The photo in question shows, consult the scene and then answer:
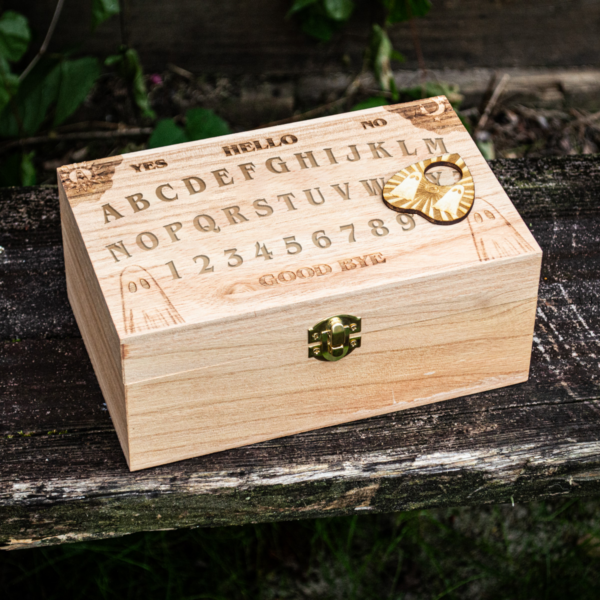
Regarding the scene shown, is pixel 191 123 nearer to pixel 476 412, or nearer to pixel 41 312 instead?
pixel 41 312

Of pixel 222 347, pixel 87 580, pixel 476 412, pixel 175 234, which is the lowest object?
pixel 87 580

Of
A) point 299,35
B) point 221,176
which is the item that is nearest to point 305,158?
point 221,176

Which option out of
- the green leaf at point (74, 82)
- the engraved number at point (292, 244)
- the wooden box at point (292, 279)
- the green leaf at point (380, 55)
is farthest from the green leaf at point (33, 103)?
the engraved number at point (292, 244)

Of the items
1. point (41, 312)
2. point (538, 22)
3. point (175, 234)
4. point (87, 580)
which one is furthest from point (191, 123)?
point (538, 22)

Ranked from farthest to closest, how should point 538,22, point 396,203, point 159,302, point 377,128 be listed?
point 538,22 < point 377,128 < point 396,203 < point 159,302

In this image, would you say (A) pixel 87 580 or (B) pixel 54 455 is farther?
(A) pixel 87 580

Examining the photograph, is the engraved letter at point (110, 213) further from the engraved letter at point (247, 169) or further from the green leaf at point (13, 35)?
the green leaf at point (13, 35)
